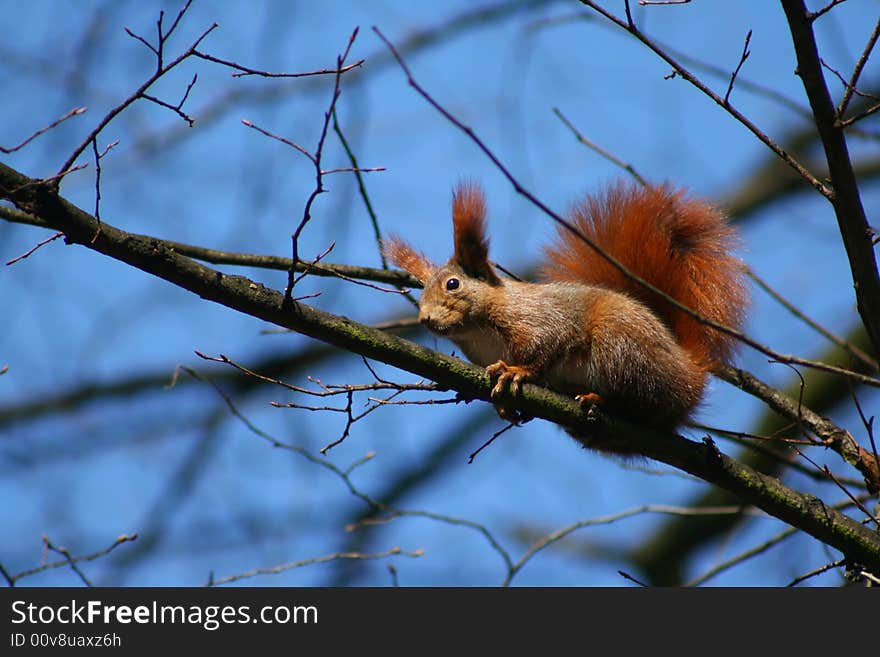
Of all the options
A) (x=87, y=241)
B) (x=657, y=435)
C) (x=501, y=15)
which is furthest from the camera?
(x=501, y=15)

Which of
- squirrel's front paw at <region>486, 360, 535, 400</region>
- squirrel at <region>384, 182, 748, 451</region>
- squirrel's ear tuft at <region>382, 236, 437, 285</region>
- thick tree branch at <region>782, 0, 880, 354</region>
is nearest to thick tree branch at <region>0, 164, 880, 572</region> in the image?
squirrel's front paw at <region>486, 360, 535, 400</region>

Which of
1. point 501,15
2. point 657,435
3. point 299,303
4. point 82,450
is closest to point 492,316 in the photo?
point 657,435

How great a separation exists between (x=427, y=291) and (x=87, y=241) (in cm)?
121

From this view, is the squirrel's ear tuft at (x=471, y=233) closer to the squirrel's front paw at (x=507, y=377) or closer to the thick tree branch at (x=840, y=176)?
the squirrel's front paw at (x=507, y=377)

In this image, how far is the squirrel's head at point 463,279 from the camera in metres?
2.92

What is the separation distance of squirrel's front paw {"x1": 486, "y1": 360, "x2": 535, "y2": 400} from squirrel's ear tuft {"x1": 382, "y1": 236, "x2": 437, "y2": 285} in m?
0.63

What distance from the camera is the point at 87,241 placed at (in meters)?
2.07

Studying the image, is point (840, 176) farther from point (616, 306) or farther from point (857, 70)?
point (616, 306)

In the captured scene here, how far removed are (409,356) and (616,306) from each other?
871mm

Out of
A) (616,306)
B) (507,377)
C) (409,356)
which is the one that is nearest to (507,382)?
(507,377)

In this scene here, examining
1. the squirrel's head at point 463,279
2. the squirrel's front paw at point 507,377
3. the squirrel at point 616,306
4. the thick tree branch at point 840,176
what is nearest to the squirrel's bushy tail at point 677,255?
the squirrel at point 616,306

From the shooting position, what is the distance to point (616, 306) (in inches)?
113

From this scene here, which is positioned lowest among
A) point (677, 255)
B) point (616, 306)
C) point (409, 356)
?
point (409, 356)
